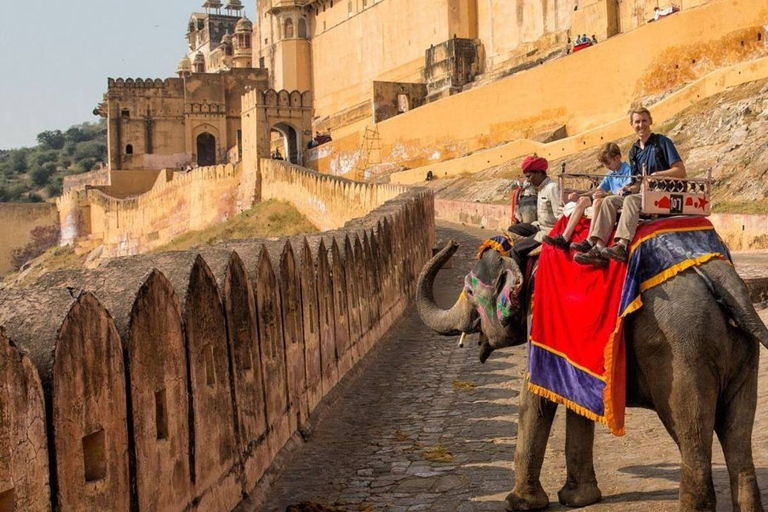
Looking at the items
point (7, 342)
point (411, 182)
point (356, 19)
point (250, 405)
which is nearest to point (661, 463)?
point (250, 405)

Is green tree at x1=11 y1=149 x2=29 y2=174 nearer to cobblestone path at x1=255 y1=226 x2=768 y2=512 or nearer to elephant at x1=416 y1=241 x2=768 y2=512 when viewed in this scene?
cobblestone path at x1=255 y1=226 x2=768 y2=512

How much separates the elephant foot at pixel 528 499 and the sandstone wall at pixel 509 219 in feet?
33.6

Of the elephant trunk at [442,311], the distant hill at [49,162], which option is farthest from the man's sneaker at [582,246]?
the distant hill at [49,162]

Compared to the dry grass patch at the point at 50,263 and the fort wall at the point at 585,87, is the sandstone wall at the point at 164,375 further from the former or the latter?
the dry grass patch at the point at 50,263

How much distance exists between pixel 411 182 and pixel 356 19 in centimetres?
2260

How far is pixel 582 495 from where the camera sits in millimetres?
5852

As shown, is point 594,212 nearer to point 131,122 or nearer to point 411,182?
point 411,182

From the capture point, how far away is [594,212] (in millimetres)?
5668

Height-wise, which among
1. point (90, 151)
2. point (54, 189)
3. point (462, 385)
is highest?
point (90, 151)

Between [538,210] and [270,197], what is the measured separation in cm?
3199

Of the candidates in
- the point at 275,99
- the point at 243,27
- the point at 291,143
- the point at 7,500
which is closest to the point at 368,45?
the point at 291,143

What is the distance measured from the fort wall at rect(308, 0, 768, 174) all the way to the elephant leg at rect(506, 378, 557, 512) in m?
21.5

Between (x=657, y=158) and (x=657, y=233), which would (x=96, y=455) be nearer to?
(x=657, y=233)

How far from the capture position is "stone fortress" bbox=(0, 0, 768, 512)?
4.36 metres
